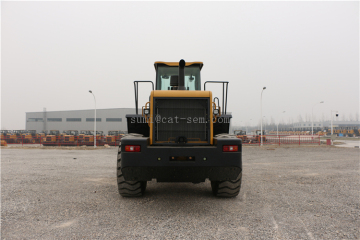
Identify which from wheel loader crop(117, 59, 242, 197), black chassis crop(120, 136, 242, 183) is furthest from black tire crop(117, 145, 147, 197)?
black chassis crop(120, 136, 242, 183)

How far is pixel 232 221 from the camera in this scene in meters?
3.73

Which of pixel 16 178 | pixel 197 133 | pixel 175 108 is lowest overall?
pixel 16 178

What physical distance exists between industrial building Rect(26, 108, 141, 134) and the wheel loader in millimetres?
44871

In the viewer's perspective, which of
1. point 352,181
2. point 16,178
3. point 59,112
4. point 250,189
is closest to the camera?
point 250,189

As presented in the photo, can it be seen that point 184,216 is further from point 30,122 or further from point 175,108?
point 30,122

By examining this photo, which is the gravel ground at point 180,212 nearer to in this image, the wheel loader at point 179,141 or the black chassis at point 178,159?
the wheel loader at point 179,141

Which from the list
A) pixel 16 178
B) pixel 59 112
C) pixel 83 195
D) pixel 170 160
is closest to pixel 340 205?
pixel 170 160

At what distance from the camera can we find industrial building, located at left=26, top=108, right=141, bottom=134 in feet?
169

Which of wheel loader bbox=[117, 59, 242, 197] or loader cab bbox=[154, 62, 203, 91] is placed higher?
loader cab bbox=[154, 62, 203, 91]

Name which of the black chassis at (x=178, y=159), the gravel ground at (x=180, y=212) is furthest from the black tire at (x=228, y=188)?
the black chassis at (x=178, y=159)

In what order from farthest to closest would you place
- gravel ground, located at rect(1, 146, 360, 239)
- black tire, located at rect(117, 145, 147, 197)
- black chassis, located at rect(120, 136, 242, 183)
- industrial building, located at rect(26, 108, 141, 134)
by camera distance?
industrial building, located at rect(26, 108, 141, 134) → black tire, located at rect(117, 145, 147, 197) → black chassis, located at rect(120, 136, 242, 183) → gravel ground, located at rect(1, 146, 360, 239)

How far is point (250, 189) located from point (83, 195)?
13.7 feet

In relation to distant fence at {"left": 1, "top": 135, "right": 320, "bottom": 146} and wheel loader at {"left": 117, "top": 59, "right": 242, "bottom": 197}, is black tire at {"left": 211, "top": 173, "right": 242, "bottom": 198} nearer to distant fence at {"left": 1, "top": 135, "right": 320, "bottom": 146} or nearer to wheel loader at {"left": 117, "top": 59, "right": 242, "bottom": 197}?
wheel loader at {"left": 117, "top": 59, "right": 242, "bottom": 197}

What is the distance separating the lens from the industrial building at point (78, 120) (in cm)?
5163
